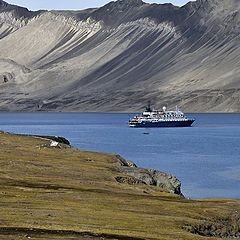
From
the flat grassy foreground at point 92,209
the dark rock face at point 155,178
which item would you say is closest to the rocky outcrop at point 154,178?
the dark rock face at point 155,178

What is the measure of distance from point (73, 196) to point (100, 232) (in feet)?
31.1

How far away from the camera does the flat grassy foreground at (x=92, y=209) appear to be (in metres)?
23.6

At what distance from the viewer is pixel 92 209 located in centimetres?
2867

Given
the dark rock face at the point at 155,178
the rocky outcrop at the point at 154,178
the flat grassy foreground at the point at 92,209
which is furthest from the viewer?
the dark rock face at the point at 155,178

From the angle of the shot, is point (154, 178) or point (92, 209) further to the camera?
point (154, 178)

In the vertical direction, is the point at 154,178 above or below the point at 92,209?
above

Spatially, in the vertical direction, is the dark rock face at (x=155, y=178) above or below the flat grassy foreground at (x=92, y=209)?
above

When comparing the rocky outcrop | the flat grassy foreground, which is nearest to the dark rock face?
the rocky outcrop

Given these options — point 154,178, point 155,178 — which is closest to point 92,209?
point 154,178

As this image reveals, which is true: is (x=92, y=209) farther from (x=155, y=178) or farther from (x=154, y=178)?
(x=155, y=178)

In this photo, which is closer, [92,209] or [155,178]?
[92,209]

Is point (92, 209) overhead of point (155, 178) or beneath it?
beneath

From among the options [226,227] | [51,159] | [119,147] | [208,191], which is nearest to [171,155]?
[119,147]

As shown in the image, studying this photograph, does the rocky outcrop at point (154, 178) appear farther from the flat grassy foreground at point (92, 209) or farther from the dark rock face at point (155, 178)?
the flat grassy foreground at point (92, 209)
